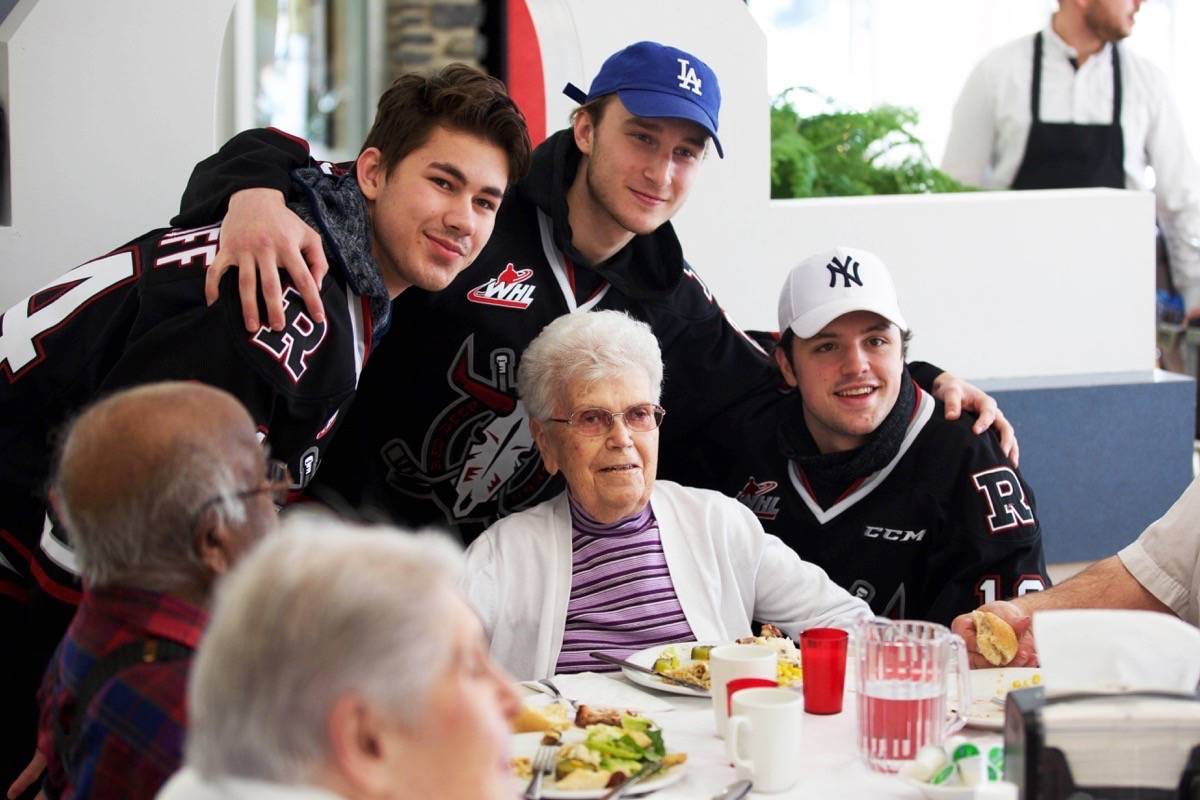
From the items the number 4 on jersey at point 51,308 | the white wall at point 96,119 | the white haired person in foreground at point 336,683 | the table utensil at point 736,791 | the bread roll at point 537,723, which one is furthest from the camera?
the white wall at point 96,119

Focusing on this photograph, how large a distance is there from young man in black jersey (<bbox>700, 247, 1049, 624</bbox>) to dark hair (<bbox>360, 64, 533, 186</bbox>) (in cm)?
79

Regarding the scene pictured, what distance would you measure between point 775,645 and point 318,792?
4.21 ft

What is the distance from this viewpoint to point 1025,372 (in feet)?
15.2

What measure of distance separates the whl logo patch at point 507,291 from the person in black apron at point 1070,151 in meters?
3.13

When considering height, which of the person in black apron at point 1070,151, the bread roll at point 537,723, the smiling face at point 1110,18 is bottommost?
the bread roll at point 537,723

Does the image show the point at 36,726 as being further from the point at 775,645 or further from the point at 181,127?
the point at 181,127

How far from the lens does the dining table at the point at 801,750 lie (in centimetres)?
189

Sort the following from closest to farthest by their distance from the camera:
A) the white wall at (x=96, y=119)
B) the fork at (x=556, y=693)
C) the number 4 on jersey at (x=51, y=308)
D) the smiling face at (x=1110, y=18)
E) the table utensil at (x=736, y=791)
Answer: the table utensil at (x=736, y=791)
the fork at (x=556, y=693)
the number 4 on jersey at (x=51, y=308)
the white wall at (x=96, y=119)
the smiling face at (x=1110, y=18)

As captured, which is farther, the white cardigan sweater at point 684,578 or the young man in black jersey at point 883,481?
the young man in black jersey at point 883,481

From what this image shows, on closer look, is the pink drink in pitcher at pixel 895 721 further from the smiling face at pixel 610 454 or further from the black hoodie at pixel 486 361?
the black hoodie at pixel 486 361

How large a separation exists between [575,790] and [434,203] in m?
1.24

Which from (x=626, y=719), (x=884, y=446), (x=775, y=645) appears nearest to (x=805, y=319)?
(x=884, y=446)

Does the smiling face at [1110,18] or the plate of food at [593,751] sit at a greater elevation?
the smiling face at [1110,18]

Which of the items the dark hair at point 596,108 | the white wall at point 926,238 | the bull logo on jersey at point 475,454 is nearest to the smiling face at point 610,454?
the bull logo on jersey at point 475,454
